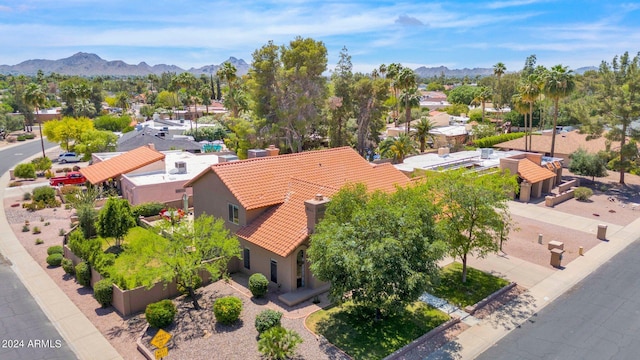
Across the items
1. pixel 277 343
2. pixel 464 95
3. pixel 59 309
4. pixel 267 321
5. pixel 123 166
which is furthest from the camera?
pixel 464 95

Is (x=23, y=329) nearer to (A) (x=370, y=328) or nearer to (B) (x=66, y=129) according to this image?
(A) (x=370, y=328)

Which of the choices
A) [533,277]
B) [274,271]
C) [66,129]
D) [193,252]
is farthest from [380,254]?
[66,129]

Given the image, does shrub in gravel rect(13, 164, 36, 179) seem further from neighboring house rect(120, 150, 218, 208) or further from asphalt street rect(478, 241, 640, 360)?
asphalt street rect(478, 241, 640, 360)

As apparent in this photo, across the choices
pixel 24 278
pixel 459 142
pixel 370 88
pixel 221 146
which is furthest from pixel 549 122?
pixel 24 278

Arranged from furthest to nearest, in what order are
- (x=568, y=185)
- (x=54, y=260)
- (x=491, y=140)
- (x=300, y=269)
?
(x=491, y=140) < (x=568, y=185) < (x=54, y=260) < (x=300, y=269)

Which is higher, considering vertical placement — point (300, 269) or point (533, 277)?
point (300, 269)

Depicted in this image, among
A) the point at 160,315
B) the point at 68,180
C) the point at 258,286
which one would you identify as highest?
the point at 68,180

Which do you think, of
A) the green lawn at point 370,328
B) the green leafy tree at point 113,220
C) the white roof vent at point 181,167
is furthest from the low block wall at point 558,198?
the green leafy tree at point 113,220
